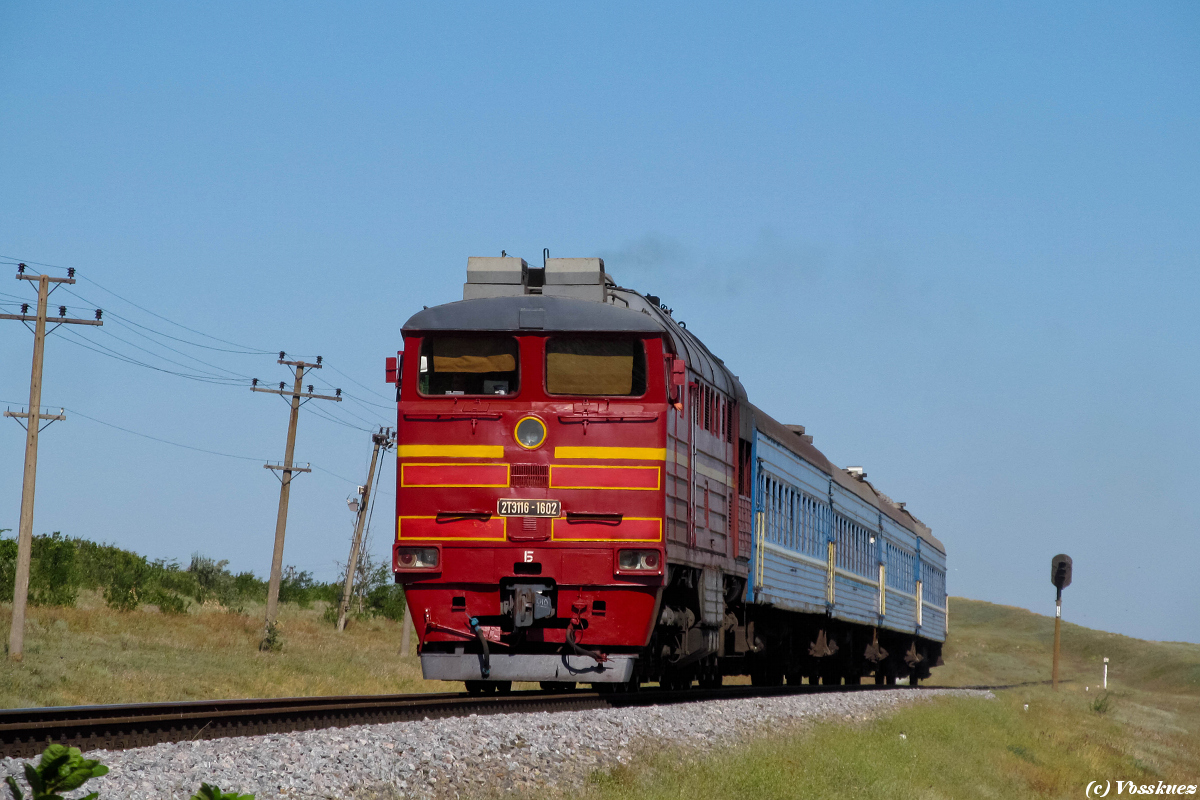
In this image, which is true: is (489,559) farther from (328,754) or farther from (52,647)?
(52,647)

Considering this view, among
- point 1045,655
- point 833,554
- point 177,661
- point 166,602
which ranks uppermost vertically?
point 833,554

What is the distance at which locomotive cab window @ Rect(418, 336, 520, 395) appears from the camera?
13180 mm

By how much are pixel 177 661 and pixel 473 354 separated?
1697 centimetres

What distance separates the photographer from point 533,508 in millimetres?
12734

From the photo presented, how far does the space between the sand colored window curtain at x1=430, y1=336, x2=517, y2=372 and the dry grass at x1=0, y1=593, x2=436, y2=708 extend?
8.38m

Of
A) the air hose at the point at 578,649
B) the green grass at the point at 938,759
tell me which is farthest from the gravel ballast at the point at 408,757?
the air hose at the point at 578,649

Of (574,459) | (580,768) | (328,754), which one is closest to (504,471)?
(574,459)

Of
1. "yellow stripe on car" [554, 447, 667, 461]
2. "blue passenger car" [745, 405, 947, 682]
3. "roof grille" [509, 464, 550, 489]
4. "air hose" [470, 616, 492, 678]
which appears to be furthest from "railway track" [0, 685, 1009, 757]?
"blue passenger car" [745, 405, 947, 682]

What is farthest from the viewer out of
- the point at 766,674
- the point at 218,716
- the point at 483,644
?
the point at 766,674

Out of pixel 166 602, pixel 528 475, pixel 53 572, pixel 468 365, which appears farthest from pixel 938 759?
pixel 53 572

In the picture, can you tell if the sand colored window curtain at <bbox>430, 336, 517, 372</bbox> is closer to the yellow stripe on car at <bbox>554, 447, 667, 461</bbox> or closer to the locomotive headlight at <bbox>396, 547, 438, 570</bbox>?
the yellow stripe on car at <bbox>554, 447, 667, 461</bbox>

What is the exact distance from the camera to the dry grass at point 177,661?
20.2 metres

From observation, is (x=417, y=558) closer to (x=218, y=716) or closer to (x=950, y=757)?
(x=218, y=716)

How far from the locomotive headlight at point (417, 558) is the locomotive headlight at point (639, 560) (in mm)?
1791
